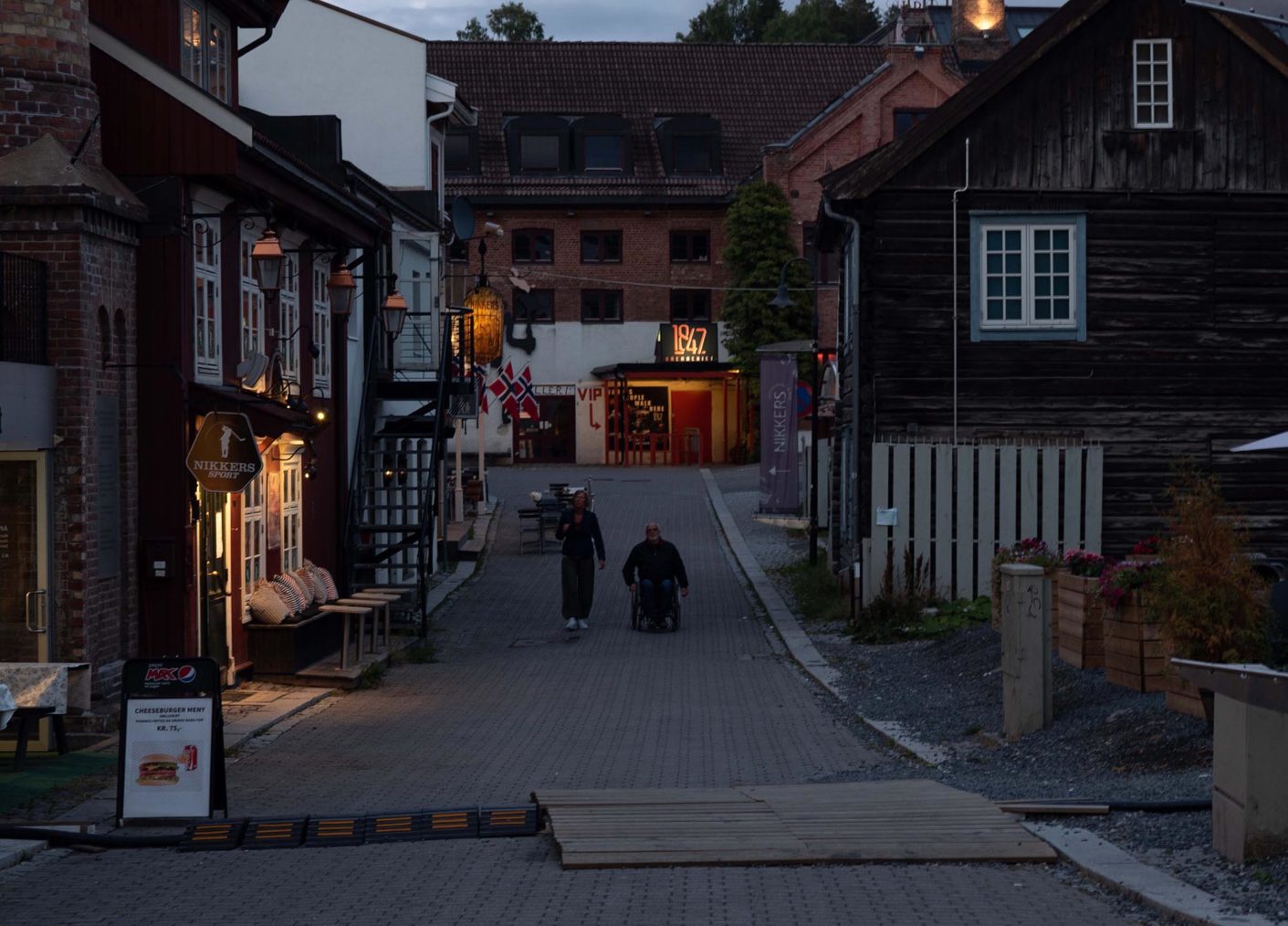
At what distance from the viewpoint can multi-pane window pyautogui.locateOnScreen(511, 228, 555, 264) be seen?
57094 millimetres

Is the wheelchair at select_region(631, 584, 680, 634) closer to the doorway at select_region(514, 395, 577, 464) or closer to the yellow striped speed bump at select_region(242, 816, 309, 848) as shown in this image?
the yellow striped speed bump at select_region(242, 816, 309, 848)

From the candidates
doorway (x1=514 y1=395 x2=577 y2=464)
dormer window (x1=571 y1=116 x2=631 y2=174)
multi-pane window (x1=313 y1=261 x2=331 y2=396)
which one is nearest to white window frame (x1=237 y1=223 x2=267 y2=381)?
multi-pane window (x1=313 y1=261 x2=331 y2=396)

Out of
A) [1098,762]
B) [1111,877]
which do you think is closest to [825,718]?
[1098,762]

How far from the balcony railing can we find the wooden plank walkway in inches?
239

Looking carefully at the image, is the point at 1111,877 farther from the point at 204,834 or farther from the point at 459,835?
the point at 204,834

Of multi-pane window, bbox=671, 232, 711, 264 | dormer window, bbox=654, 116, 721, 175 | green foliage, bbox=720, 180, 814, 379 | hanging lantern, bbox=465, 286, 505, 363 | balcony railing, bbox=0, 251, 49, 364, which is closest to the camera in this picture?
balcony railing, bbox=0, 251, 49, 364

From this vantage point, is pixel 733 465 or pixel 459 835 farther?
pixel 733 465

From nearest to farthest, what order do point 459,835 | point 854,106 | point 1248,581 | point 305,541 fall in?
1. point 459,835
2. point 1248,581
3. point 305,541
4. point 854,106

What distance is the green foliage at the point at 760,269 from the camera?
54250mm

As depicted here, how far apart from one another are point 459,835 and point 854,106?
4642 centimetres

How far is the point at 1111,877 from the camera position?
8.51m

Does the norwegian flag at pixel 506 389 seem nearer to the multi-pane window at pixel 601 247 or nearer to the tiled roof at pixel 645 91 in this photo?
the multi-pane window at pixel 601 247

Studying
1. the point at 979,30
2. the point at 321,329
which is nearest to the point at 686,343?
the point at 979,30

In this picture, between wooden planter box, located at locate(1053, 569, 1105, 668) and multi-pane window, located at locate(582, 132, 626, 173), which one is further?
multi-pane window, located at locate(582, 132, 626, 173)
